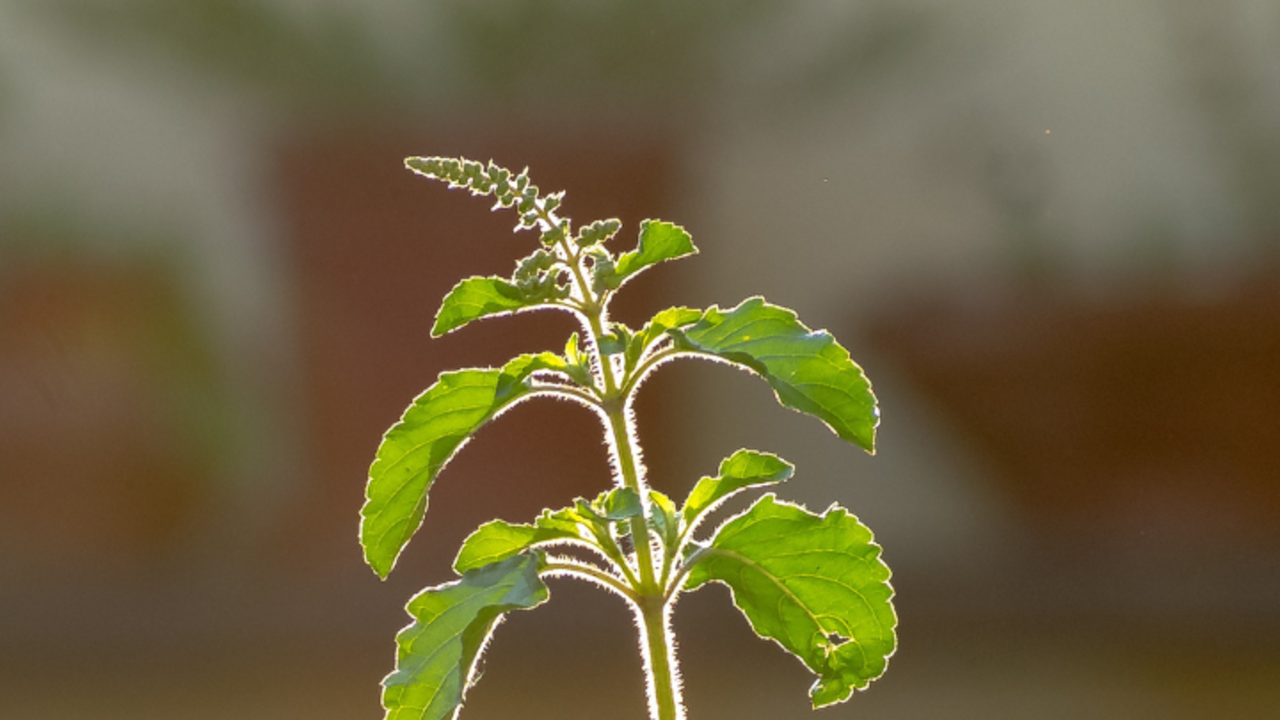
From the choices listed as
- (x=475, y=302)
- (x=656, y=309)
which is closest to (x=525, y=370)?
(x=475, y=302)

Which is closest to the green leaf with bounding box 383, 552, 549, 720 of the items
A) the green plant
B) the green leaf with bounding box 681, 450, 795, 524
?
the green plant

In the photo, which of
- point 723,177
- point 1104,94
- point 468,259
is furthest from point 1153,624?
point 468,259

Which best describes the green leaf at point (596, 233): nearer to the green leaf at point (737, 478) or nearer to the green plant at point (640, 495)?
the green plant at point (640, 495)

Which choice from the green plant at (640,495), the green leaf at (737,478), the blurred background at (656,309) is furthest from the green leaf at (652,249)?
the blurred background at (656,309)

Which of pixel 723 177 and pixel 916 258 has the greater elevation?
pixel 723 177

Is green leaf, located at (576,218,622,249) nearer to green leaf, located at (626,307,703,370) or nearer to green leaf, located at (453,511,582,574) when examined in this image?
green leaf, located at (626,307,703,370)

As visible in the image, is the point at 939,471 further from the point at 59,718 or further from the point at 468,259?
the point at 59,718
